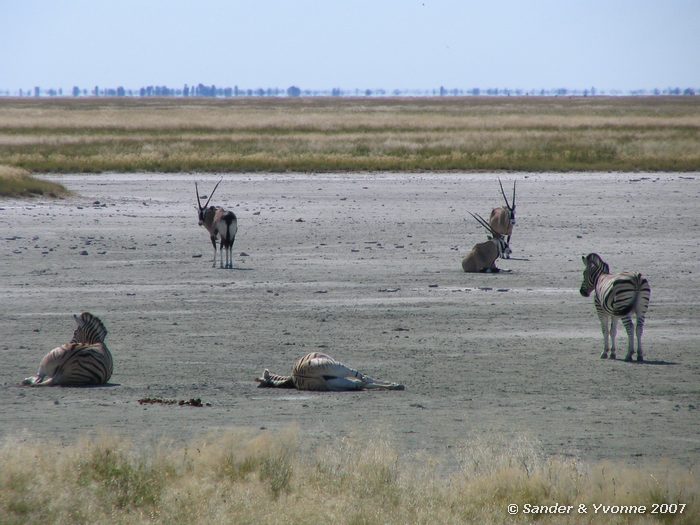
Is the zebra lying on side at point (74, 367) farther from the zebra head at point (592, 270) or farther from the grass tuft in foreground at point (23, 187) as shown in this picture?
the grass tuft in foreground at point (23, 187)

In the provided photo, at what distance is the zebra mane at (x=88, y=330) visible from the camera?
10906mm

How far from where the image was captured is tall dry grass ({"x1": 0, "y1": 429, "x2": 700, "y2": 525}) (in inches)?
267

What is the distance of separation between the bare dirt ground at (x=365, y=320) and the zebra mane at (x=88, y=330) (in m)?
0.49

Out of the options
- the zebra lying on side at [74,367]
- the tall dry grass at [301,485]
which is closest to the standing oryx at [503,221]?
the zebra lying on side at [74,367]

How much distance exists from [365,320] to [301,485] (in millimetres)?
7106

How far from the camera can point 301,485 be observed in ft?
23.8

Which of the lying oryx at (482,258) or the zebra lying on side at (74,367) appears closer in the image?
the zebra lying on side at (74,367)

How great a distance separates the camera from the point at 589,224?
25.4 m

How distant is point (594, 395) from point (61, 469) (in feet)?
16.4

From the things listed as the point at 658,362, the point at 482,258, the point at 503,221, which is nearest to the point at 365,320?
the point at 658,362

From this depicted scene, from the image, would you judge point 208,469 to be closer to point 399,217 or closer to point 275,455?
point 275,455

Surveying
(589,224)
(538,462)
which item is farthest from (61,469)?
(589,224)

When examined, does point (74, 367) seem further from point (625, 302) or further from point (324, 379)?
point (625, 302)

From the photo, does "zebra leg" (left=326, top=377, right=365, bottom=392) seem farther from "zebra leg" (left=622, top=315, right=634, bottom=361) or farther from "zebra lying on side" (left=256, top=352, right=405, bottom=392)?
"zebra leg" (left=622, top=315, right=634, bottom=361)
